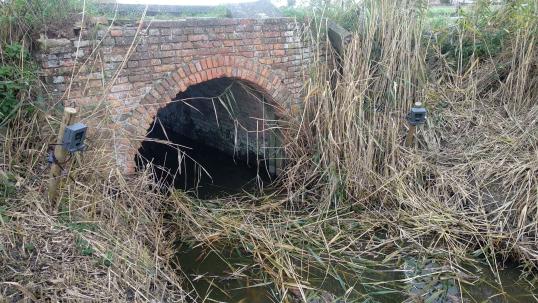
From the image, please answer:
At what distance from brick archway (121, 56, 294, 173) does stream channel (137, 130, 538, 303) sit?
4.47ft

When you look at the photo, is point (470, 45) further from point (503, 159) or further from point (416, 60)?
point (503, 159)

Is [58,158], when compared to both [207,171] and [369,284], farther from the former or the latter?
[207,171]

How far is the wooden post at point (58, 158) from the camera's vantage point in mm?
3490

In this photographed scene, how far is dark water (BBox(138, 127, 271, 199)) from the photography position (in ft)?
22.1

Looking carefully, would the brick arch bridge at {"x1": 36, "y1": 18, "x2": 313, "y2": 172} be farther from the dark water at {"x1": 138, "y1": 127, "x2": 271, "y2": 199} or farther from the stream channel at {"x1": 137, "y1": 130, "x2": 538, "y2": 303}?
the stream channel at {"x1": 137, "y1": 130, "x2": 538, "y2": 303}

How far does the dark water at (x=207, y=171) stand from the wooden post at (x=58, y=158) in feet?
7.16

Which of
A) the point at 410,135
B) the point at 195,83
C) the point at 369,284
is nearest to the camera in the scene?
the point at 369,284

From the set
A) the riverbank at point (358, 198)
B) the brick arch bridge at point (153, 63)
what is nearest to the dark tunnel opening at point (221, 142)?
the brick arch bridge at point (153, 63)

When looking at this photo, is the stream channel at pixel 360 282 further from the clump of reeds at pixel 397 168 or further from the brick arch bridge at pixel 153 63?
the brick arch bridge at pixel 153 63

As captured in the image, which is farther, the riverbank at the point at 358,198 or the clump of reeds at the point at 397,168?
the clump of reeds at the point at 397,168

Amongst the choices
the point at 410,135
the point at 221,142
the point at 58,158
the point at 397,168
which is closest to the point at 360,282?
the point at 397,168

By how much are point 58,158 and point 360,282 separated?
116 inches

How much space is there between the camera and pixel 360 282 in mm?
4418

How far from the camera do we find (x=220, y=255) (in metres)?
4.85
